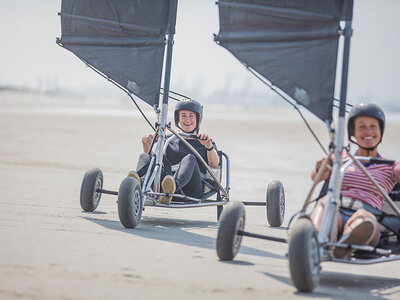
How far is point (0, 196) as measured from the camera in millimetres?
9219

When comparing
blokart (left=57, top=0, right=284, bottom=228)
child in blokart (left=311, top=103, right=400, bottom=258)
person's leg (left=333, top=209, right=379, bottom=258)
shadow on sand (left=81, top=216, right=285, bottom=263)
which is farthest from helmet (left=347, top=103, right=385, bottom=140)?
blokart (left=57, top=0, right=284, bottom=228)

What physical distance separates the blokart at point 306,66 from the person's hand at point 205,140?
1752 millimetres

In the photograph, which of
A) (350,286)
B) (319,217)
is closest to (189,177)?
(319,217)

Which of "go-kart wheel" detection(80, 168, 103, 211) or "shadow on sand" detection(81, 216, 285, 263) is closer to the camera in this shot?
"shadow on sand" detection(81, 216, 285, 263)

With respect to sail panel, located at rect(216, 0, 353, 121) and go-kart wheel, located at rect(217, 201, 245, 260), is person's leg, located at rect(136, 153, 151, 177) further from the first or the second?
go-kart wheel, located at rect(217, 201, 245, 260)

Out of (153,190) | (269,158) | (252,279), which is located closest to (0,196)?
(153,190)

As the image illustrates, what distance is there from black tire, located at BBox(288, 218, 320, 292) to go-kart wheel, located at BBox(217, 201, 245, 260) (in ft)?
2.84

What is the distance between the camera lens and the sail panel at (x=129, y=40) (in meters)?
8.62

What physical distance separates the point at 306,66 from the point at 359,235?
1.52m

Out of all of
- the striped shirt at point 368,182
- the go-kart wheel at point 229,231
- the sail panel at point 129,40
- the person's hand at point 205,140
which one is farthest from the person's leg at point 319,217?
the sail panel at point 129,40

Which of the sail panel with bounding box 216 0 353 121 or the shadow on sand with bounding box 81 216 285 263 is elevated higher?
the sail panel with bounding box 216 0 353 121

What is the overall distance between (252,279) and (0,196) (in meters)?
4.65

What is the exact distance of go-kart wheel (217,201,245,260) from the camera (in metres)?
6.00

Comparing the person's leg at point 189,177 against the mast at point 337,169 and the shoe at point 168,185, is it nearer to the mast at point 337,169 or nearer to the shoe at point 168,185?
the shoe at point 168,185
